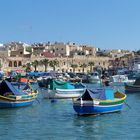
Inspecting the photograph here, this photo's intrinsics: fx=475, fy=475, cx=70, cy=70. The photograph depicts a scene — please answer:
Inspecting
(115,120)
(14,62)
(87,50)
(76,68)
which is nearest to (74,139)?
(115,120)

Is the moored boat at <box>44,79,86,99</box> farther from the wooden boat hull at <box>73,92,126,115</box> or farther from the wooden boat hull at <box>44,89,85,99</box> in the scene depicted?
the wooden boat hull at <box>73,92,126,115</box>

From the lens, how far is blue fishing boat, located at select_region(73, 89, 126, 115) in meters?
33.6

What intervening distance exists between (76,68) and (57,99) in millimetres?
94972

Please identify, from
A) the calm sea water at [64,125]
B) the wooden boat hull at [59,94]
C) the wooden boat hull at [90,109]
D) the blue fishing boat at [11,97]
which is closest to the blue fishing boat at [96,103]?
the wooden boat hull at [90,109]

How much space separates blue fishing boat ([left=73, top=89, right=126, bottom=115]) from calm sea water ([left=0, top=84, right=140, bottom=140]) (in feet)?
1.56

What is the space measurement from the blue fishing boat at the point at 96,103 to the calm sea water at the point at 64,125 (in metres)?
0.47

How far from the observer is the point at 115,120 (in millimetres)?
32688

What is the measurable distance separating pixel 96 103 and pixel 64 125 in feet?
15.5

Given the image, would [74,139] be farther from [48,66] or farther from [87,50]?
[87,50]

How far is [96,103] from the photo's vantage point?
1336 inches

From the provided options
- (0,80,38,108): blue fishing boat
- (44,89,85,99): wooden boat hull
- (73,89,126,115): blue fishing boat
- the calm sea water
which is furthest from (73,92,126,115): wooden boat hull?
(44,89,85,99): wooden boat hull

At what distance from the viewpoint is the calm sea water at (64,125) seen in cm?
2634

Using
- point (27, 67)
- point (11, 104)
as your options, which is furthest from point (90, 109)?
point (27, 67)

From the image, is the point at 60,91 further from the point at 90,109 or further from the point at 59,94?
the point at 90,109
